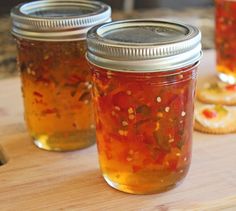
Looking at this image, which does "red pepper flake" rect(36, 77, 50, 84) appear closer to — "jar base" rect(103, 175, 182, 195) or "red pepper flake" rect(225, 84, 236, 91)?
"jar base" rect(103, 175, 182, 195)

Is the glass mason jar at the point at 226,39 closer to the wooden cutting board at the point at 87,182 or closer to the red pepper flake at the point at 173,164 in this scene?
the wooden cutting board at the point at 87,182

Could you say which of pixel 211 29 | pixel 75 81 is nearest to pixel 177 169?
pixel 75 81

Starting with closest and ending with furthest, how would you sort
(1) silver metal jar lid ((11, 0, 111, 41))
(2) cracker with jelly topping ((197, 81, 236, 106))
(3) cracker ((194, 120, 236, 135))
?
(1) silver metal jar lid ((11, 0, 111, 41)) → (3) cracker ((194, 120, 236, 135)) → (2) cracker with jelly topping ((197, 81, 236, 106))

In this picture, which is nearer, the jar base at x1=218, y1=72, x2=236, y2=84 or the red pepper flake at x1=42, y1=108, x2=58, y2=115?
the red pepper flake at x1=42, y1=108, x2=58, y2=115

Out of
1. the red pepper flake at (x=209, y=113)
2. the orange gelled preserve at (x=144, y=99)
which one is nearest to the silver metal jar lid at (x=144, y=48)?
the orange gelled preserve at (x=144, y=99)

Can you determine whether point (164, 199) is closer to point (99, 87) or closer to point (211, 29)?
point (99, 87)

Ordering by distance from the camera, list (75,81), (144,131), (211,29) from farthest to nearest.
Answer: (211,29)
(75,81)
(144,131)

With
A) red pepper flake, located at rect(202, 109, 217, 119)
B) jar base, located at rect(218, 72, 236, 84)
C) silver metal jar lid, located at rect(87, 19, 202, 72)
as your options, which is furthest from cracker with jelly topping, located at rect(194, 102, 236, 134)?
silver metal jar lid, located at rect(87, 19, 202, 72)
